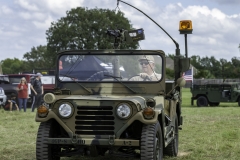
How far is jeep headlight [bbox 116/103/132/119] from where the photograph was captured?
7113mm

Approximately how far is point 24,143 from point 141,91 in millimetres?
3605

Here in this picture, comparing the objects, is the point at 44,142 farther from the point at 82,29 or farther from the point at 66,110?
the point at 82,29

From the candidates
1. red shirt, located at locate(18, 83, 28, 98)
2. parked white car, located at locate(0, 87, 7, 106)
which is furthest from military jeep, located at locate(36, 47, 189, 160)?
parked white car, located at locate(0, 87, 7, 106)

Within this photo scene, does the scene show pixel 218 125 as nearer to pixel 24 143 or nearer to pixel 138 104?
pixel 24 143

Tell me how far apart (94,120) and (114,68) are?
141 centimetres

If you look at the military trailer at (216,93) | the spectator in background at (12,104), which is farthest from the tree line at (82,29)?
the spectator in background at (12,104)

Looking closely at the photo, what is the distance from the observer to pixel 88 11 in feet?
236

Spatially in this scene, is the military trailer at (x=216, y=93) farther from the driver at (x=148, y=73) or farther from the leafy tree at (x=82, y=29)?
the leafy tree at (x=82, y=29)

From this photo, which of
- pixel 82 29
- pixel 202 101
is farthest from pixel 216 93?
pixel 82 29

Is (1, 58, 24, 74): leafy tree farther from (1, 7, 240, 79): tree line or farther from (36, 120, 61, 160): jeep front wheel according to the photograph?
(36, 120, 61, 160): jeep front wheel

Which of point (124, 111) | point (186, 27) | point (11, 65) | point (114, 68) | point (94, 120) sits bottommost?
point (94, 120)

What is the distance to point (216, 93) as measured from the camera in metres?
30.0

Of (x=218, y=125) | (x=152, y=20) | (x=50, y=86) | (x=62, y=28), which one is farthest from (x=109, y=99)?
(x=62, y=28)

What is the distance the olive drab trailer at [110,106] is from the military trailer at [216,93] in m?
21.0
